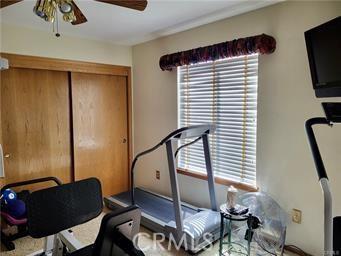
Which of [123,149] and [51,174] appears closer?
[51,174]

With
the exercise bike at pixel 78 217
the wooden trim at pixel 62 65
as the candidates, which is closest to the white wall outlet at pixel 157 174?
the wooden trim at pixel 62 65

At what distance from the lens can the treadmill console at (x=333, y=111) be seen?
1.35 meters

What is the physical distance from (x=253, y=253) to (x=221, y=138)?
1.17m

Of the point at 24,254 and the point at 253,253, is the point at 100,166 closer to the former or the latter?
the point at 24,254

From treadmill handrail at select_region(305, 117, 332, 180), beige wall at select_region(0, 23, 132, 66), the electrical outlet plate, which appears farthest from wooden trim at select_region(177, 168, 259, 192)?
beige wall at select_region(0, 23, 132, 66)

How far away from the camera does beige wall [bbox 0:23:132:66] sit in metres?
2.75

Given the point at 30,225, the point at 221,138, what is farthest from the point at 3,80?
the point at 221,138

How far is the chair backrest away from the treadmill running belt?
48.9 inches

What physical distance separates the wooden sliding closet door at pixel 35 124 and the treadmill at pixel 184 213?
102 cm

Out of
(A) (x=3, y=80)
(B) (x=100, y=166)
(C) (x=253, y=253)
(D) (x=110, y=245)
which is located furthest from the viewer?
(B) (x=100, y=166)

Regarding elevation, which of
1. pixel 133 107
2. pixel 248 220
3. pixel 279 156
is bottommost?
pixel 248 220

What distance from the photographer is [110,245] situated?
1.03 metres

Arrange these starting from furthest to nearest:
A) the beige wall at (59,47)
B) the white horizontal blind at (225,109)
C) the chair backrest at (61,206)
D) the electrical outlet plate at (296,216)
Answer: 1. the beige wall at (59,47)
2. the white horizontal blind at (225,109)
3. the electrical outlet plate at (296,216)
4. the chair backrest at (61,206)

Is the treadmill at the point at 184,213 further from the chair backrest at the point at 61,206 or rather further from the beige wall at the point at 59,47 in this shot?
the beige wall at the point at 59,47
